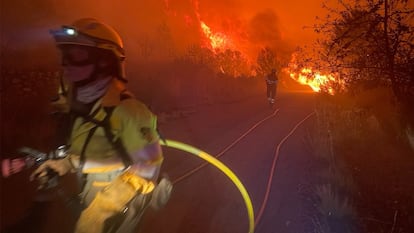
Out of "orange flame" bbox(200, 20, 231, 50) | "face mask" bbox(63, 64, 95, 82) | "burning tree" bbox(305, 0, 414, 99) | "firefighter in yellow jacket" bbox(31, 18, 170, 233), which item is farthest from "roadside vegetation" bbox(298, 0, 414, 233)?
"orange flame" bbox(200, 20, 231, 50)

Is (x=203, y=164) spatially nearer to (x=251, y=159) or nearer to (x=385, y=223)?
(x=251, y=159)

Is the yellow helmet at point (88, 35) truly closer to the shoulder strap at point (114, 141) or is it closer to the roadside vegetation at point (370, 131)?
the shoulder strap at point (114, 141)

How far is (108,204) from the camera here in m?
2.39

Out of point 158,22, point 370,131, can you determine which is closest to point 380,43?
point 370,131

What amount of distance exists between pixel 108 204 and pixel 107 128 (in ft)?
1.74

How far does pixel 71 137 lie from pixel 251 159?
6.90 metres

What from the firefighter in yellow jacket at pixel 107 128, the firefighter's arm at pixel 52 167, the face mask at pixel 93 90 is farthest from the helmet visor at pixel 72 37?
the firefighter's arm at pixel 52 167

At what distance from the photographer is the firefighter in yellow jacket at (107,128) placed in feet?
8.34

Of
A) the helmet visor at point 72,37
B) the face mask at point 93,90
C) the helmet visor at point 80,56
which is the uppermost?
the helmet visor at point 72,37

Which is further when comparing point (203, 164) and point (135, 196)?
point (203, 164)

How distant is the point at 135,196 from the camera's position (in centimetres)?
254

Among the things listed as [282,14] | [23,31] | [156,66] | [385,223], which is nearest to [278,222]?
[385,223]

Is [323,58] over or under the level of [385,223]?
over

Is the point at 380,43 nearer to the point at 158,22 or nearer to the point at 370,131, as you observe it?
the point at 370,131
